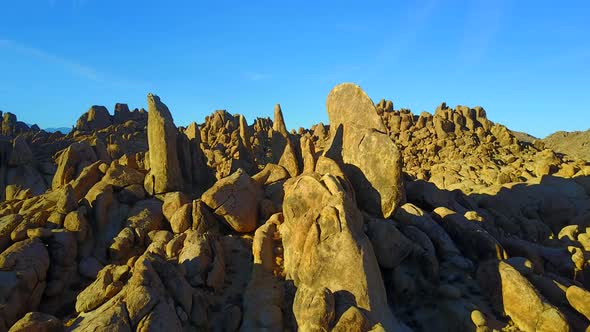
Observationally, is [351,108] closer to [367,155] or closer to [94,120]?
[367,155]

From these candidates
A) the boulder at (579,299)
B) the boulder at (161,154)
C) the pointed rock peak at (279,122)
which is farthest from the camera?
the pointed rock peak at (279,122)

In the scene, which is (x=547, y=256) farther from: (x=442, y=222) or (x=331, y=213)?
(x=331, y=213)

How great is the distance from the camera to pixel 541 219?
1517 inches

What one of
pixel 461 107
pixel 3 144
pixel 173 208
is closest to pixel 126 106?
pixel 3 144

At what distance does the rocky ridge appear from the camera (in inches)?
622

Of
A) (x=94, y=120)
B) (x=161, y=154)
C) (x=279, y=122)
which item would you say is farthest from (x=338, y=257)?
(x=94, y=120)

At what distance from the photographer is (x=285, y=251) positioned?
1948cm

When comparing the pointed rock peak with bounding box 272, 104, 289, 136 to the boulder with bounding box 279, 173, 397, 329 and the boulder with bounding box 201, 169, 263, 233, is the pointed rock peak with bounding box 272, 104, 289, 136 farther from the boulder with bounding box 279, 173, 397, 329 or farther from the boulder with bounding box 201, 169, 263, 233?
the boulder with bounding box 279, 173, 397, 329

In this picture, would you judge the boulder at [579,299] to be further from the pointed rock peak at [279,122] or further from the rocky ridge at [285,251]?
the pointed rock peak at [279,122]

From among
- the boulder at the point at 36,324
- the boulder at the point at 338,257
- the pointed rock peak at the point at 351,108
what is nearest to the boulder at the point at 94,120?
the pointed rock peak at the point at 351,108

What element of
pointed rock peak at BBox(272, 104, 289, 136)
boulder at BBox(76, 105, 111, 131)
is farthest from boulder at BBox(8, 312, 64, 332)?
boulder at BBox(76, 105, 111, 131)

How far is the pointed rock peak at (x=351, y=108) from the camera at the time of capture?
26641 mm

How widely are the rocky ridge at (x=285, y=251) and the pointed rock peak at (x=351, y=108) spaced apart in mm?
121

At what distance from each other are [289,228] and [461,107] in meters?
81.7
